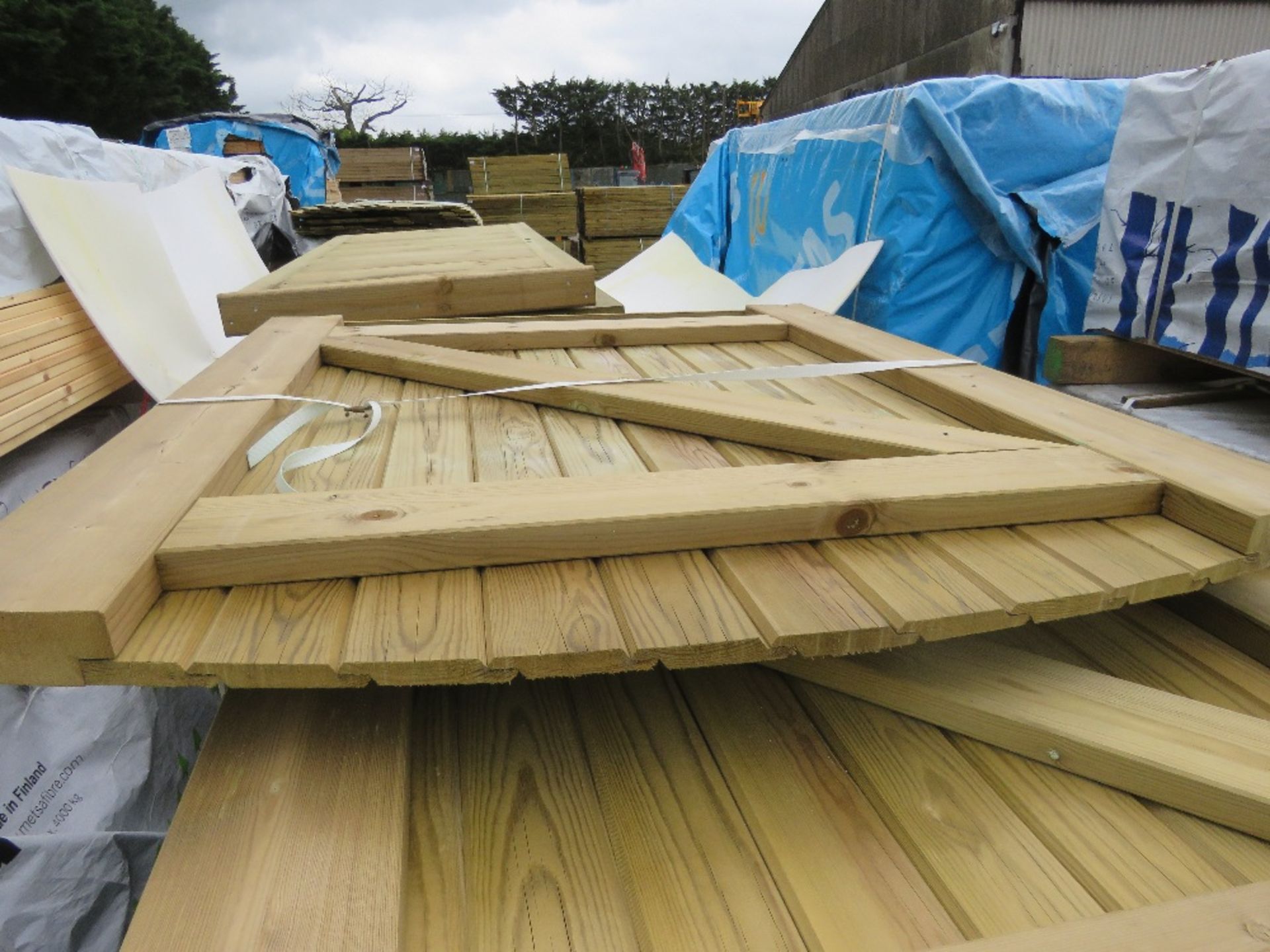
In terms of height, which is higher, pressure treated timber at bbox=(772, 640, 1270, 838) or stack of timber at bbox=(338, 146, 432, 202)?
stack of timber at bbox=(338, 146, 432, 202)

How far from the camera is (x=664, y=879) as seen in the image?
1.03m

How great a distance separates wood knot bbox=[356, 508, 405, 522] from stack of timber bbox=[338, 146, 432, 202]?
14935 mm

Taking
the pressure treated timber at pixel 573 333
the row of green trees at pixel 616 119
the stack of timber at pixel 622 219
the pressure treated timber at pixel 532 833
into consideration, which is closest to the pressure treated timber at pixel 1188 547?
the pressure treated timber at pixel 532 833

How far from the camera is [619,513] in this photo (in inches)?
46.7

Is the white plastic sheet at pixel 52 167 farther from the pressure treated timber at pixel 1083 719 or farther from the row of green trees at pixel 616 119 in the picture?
the row of green trees at pixel 616 119

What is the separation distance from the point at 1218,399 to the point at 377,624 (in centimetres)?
377

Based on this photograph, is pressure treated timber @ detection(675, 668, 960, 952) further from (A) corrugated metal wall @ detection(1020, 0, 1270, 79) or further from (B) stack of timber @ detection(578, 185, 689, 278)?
(A) corrugated metal wall @ detection(1020, 0, 1270, 79)

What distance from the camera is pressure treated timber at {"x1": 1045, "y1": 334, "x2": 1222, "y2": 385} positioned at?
12.1 feet

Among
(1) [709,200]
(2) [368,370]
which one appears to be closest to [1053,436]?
(2) [368,370]

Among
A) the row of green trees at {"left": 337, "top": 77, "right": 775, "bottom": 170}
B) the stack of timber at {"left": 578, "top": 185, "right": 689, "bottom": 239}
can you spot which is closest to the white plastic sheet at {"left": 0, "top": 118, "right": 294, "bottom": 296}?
the stack of timber at {"left": 578, "top": 185, "right": 689, "bottom": 239}

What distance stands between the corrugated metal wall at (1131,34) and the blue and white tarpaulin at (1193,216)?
1392cm

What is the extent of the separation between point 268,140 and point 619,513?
13.8 metres

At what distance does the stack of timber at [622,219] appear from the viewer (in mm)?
9625

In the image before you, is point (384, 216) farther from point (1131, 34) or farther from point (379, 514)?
point (1131, 34)
